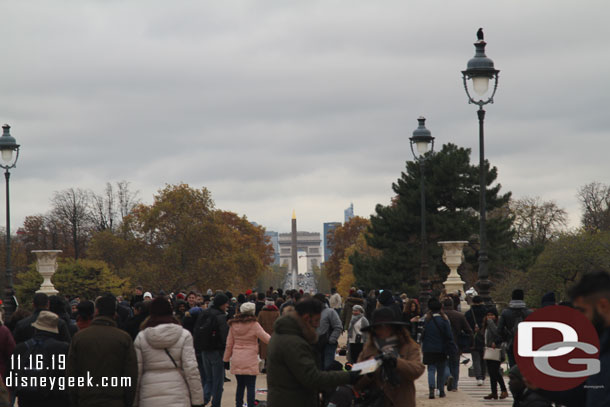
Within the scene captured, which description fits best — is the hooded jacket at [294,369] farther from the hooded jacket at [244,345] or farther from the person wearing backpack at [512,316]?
the person wearing backpack at [512,316]

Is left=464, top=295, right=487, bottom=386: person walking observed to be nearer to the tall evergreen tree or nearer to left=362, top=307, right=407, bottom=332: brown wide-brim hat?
left=362, top=307, right=407, bottom=332: brown wide-brim hat

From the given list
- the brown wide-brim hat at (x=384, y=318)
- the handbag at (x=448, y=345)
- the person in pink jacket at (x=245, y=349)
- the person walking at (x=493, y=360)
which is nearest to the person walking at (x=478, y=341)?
the handbag at (x=448, y=345)

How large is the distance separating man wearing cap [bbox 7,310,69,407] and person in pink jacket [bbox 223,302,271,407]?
172 inches

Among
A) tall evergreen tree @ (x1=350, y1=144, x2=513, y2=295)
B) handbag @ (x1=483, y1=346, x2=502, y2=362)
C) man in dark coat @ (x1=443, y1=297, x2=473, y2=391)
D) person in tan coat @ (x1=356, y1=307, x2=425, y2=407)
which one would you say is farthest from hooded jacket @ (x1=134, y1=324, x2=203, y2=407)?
tall evergreen tree @ (x1=350, y1=144, x2=513, y2=295)

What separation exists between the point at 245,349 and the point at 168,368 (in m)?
5.26

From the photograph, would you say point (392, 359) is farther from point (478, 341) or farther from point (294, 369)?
point (478, 341)

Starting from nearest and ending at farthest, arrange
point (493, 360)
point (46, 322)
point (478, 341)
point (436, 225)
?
point (46, 322) → point (493, 360) → point (478, 341) → point (436, 225)

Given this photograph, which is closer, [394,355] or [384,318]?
[394,355]

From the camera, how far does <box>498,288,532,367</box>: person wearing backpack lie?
47.4ft

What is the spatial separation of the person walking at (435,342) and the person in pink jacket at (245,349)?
3625 millimetres

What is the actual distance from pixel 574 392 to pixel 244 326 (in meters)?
8.73

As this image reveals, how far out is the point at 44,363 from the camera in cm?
952

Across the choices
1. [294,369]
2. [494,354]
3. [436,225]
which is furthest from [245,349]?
[436,225]

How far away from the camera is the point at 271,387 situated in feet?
25.3
